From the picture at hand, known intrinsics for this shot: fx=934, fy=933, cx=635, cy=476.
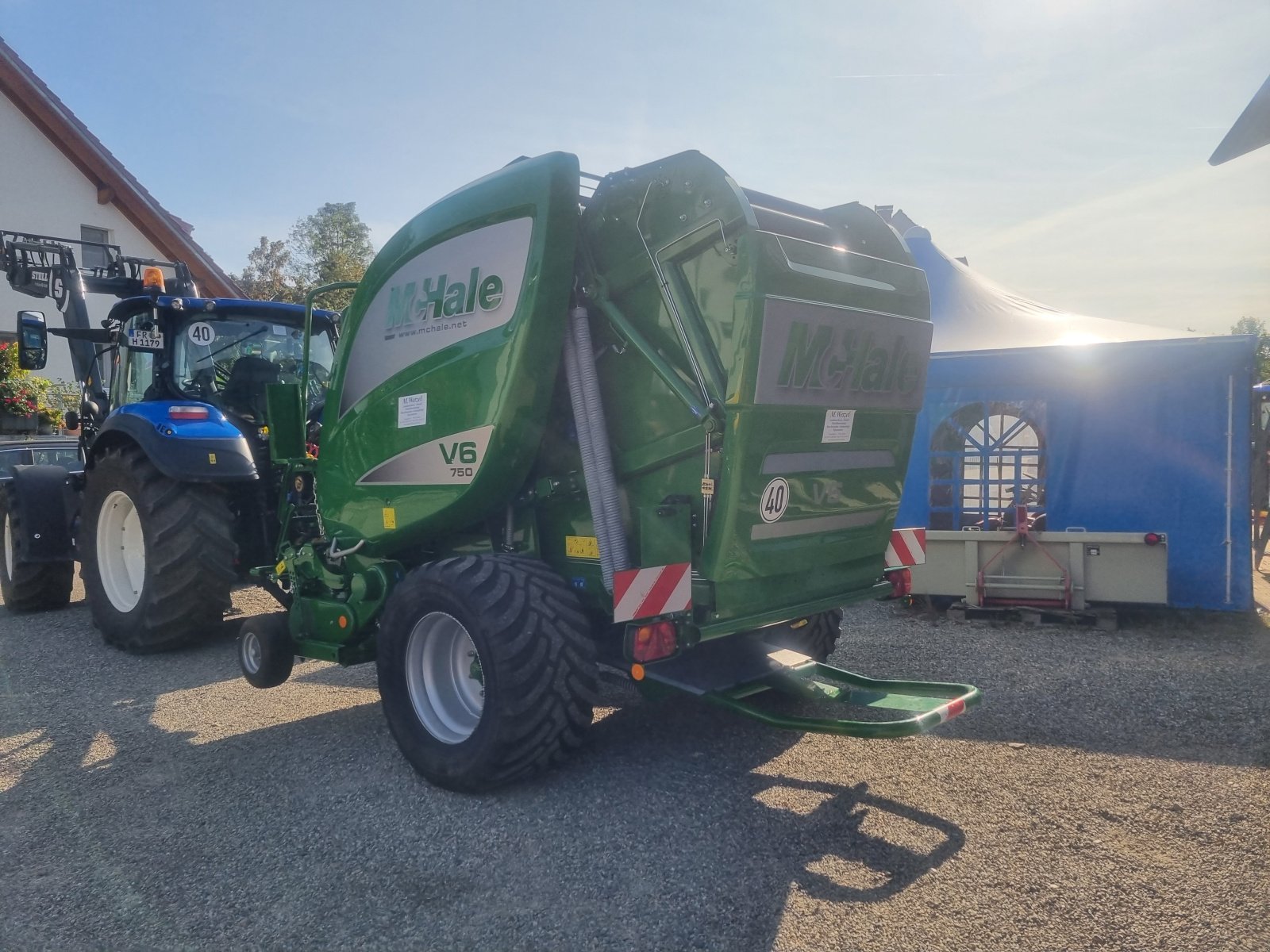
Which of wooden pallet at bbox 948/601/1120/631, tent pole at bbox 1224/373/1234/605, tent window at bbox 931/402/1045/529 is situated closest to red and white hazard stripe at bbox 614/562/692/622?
wooden pallet at bbox 948/601/1120/631

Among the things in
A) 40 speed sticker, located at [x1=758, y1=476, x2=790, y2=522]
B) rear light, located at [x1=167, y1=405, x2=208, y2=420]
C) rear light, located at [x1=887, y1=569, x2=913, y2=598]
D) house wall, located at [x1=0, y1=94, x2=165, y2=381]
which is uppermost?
house wall, located at [x1=0, y1=94, x2=165, y2=381]

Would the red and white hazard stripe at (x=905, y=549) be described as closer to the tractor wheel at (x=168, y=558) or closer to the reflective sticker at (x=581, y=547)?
the reflective sticker at (x=581, y=547)

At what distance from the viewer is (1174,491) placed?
24.6ft

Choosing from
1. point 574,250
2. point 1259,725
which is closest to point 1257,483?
point 1259,725

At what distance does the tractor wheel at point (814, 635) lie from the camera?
15.9 ft

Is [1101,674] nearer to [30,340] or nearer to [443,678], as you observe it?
[443,678]

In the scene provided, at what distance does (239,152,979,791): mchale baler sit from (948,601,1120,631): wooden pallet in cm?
338

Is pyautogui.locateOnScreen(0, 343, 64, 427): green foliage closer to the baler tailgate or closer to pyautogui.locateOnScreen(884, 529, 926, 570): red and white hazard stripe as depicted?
the baler tailgate

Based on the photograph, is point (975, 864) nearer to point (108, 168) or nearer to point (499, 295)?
point (499, 295)

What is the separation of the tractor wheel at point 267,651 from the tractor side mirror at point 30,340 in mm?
2939

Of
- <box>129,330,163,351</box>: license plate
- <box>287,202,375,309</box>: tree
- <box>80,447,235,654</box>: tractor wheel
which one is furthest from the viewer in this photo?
<box>287,202,375,309</box>: tree

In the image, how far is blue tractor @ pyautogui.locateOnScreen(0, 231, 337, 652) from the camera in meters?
5.79

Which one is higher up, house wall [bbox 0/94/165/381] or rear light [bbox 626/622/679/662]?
house wall [bbox 0/94/165/381]

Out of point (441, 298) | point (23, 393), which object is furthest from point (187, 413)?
point (23, 393)
